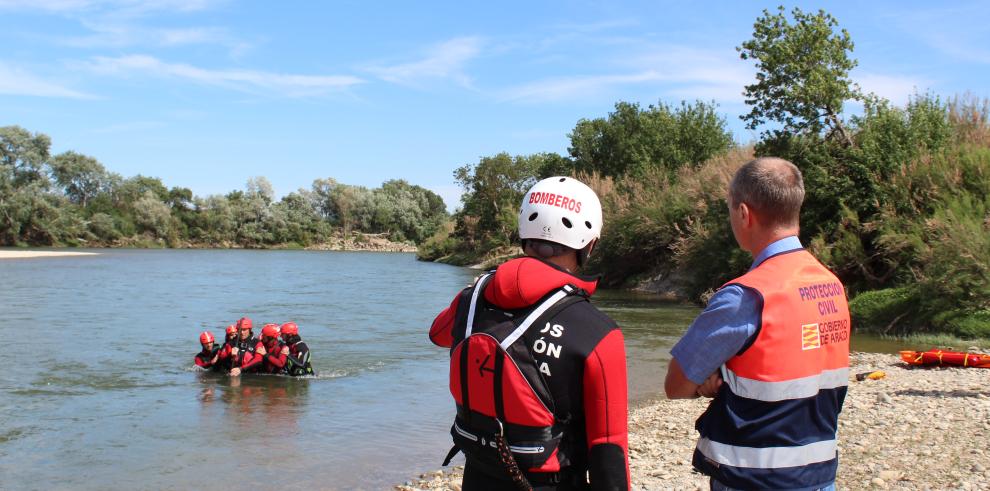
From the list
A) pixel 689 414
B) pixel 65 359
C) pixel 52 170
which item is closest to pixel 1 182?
pixel 52 170

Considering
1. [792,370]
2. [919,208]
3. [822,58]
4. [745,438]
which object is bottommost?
[745,438]

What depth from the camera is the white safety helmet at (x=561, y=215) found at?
3096 mm

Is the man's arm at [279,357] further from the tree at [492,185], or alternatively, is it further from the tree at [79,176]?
the tree at [79,176]

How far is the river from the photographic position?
9.62m

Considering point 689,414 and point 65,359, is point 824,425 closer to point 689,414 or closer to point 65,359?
point 689,414

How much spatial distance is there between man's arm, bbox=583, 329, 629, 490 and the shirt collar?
0.62 m

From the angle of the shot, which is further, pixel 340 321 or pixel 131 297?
pixel 131 297

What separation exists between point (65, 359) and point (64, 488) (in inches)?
426

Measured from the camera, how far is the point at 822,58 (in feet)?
88.9

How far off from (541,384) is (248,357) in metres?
14.0

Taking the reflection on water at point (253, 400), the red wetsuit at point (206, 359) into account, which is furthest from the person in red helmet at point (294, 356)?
the red wetsuit at point (206, 359)

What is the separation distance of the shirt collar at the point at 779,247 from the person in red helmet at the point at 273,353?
13.8 metres

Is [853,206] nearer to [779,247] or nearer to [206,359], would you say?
[206,359]

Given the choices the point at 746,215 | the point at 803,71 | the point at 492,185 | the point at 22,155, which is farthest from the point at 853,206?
the point at 22,155
